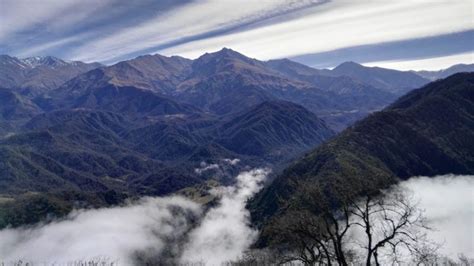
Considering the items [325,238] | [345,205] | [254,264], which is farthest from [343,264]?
[254,264]

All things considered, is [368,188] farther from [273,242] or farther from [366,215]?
[273,242]

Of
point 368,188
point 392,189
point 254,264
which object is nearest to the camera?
point 368,188

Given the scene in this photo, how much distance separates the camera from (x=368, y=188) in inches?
1095

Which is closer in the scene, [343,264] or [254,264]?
[343,264]

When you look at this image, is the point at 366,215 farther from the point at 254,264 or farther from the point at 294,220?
the point at 254,264

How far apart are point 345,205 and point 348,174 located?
2.37 metres

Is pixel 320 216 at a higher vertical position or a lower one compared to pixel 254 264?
higher

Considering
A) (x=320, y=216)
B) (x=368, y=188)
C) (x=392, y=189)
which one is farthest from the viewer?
(x=392, y=189)

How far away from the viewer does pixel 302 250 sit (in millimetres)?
31141

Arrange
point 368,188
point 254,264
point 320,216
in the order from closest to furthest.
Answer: point 368,188
point 320,216
point 254,264

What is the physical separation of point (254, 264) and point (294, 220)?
585ft

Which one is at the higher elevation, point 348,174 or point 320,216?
point 348,174

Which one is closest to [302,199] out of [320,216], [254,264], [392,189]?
[320,216]

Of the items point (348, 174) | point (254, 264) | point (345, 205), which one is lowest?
point (254, 264)
